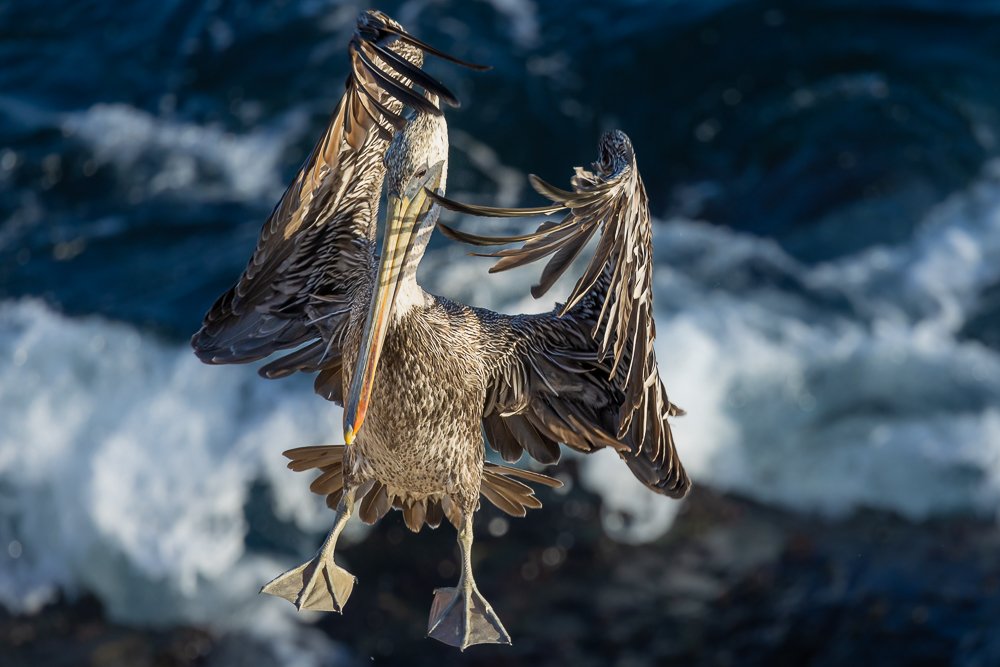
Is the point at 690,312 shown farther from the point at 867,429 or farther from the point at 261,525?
the point at 261,525

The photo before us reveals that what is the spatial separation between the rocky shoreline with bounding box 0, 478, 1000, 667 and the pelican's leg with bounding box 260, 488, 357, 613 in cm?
395

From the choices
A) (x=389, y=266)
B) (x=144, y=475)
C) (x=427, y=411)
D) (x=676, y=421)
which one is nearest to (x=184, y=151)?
(x=144, y=475)

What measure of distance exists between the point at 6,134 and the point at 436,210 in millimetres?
9821

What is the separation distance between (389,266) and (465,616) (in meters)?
1.90

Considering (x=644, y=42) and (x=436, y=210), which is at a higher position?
(x=644, y=42)

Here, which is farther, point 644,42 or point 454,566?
point 644,42

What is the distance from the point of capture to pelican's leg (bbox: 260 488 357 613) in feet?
19.6

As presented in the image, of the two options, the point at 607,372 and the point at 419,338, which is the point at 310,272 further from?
the point at 607,372

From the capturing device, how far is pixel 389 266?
502cm

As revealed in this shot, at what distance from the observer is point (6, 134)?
13758 mm

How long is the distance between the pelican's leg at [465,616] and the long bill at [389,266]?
1.30 meters

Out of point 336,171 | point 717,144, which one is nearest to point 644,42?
point 717,144

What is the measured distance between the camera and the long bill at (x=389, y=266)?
495 cm

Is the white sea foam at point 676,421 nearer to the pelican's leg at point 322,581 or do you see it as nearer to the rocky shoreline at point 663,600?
the rocky shoreline at point 663,600
